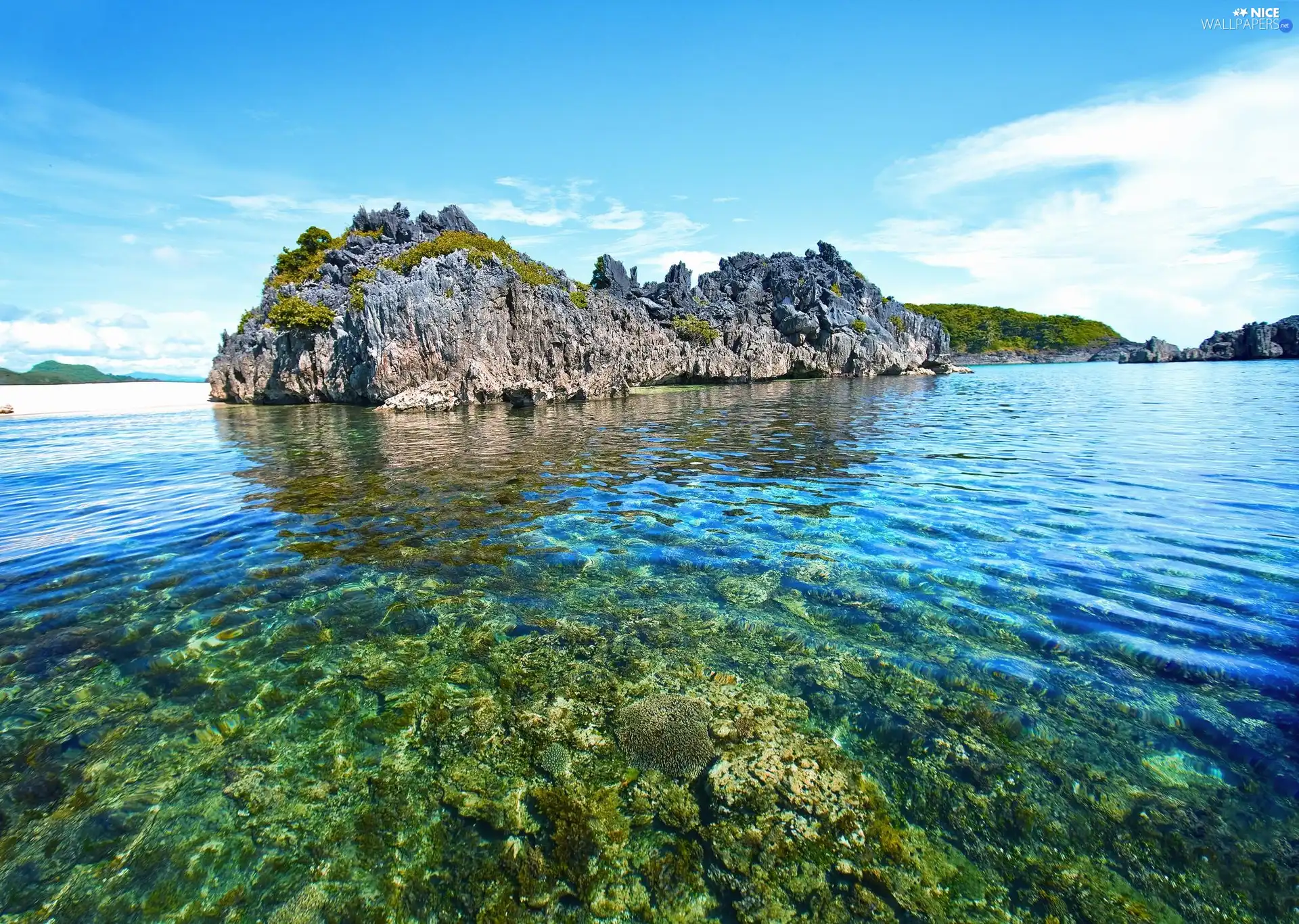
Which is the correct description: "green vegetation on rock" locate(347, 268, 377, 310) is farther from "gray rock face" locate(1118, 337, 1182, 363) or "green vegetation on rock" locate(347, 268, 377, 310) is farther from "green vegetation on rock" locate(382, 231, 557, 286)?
"gray rock face" locate(1118, 337, 1182, 363)

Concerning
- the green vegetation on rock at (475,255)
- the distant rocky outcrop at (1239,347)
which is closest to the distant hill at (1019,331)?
the distant rocky outcrop at (1239,347)

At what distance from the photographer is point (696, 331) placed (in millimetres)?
69562

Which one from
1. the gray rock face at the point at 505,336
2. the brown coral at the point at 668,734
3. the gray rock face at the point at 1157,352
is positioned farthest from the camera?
the gray rock face at the point at 1157,352

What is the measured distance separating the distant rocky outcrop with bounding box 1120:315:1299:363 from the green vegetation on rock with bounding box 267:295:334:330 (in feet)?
513

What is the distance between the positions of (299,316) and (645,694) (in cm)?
5427

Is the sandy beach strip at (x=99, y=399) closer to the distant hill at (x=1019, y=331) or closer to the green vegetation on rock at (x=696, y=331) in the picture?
the green vegetation on rock at (x=696, y=331)

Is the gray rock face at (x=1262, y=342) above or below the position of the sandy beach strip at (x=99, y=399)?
above

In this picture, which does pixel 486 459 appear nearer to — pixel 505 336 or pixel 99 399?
pixel 505 336

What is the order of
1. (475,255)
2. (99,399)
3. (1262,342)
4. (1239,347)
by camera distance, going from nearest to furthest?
(475,255), (99,399), (1262,342), (1239,347)

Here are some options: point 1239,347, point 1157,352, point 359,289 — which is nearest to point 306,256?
point 359,289

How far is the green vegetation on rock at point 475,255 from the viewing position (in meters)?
51.7

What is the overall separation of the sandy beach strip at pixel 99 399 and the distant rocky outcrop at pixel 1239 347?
557 ft

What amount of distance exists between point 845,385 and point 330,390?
167 ft

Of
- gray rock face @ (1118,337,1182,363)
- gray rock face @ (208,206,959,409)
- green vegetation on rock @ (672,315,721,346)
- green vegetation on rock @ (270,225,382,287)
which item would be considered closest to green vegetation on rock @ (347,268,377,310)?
gray rock face @ (208,206,959,409)
